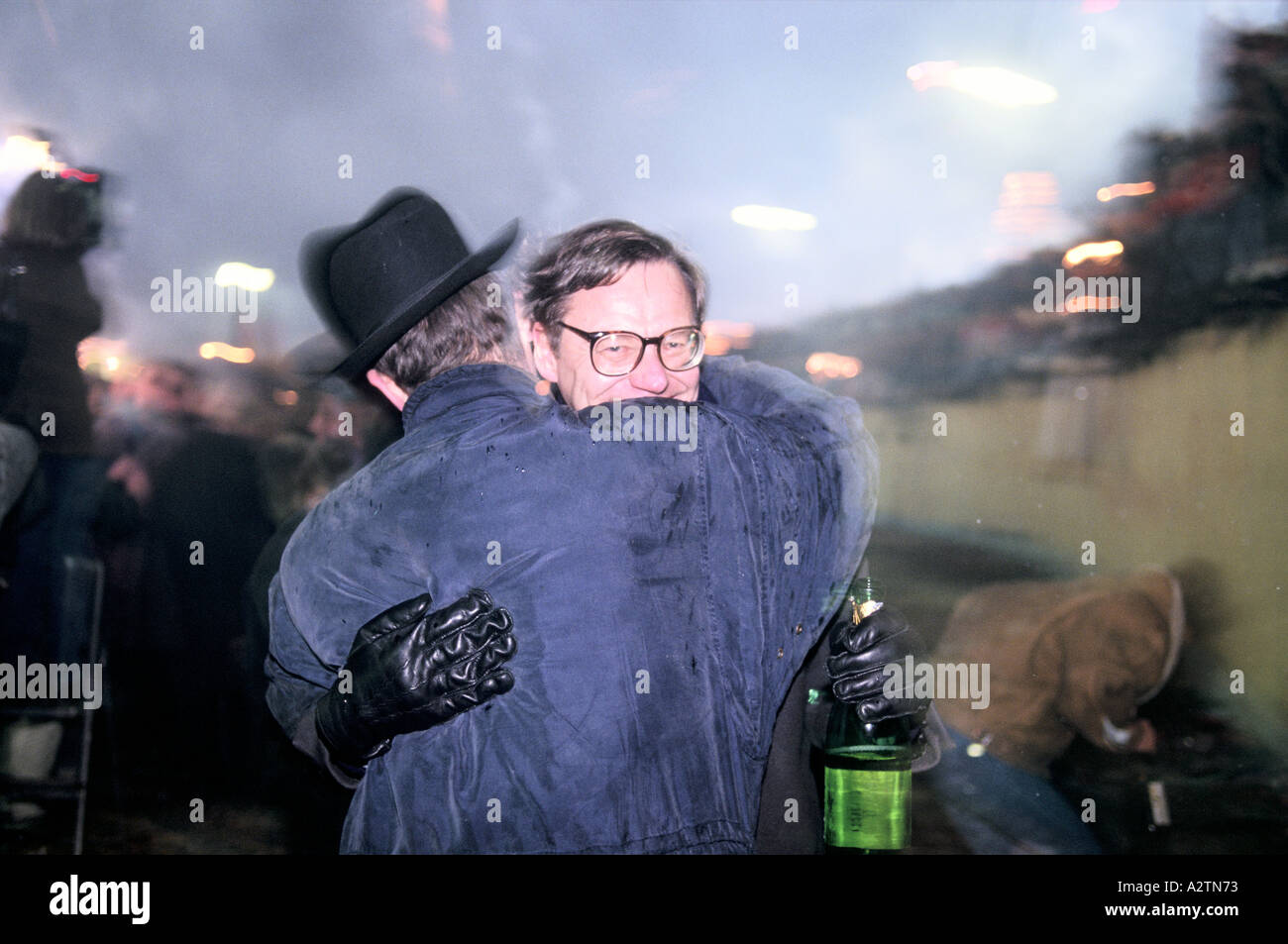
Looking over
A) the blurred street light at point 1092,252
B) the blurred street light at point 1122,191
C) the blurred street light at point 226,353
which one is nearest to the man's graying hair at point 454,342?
the blurred street light at point 226,353

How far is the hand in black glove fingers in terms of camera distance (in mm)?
1389

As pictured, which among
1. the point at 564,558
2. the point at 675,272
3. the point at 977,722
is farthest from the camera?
the point at 977,722

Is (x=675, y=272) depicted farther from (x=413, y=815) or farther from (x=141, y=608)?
(x=141, y=608)

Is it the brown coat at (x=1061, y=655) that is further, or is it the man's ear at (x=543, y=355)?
the brown coat at (x=1061, y=655)

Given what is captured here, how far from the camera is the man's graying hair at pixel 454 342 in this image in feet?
4.91

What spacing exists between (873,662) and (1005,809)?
3.14 meters

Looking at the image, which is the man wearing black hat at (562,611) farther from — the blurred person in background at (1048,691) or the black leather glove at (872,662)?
the blurred person in background at (1048,691)

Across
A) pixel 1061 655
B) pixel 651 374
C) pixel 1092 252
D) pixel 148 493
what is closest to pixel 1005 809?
pixel 1061 655

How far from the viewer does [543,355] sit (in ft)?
4.77

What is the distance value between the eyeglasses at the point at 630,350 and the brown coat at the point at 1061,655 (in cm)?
341

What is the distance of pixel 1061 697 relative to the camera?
158 inches

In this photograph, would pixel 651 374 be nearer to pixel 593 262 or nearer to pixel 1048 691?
pixel 593 262
